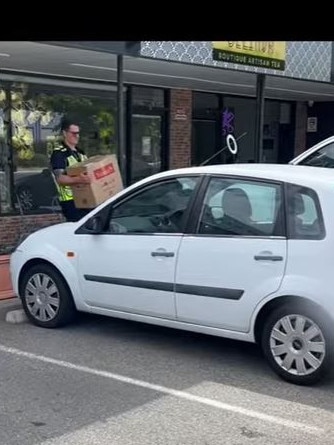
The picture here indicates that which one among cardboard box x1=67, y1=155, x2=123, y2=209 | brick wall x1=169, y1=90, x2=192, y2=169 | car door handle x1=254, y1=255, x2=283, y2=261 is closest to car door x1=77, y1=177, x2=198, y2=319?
car door handle x1=254, y1=255, x2=283, y2=261

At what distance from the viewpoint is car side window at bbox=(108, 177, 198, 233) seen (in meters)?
5.67

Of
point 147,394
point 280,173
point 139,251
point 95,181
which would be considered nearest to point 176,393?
point 147,394

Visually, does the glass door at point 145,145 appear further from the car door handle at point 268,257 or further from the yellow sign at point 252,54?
the car door handle at point 268,257

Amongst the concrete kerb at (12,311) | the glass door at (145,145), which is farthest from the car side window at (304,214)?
the glass door at (145,145)

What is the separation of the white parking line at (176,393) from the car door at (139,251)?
2.40 feet

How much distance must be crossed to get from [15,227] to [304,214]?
673 cm

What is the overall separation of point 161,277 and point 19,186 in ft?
19.9

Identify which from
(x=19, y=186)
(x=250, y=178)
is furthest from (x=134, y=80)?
(x=250, y=178)

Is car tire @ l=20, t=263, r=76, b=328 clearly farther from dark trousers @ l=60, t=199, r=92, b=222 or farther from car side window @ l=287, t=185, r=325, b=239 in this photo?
car side window @ l=287, t=185, r=325, b=239

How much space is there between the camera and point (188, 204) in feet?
18.5

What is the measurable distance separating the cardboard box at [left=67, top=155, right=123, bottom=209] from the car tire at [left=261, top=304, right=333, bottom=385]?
3228 millimetres


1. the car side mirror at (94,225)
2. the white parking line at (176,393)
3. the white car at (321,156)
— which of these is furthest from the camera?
the white car at (321,156)

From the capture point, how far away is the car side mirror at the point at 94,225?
237 inches
